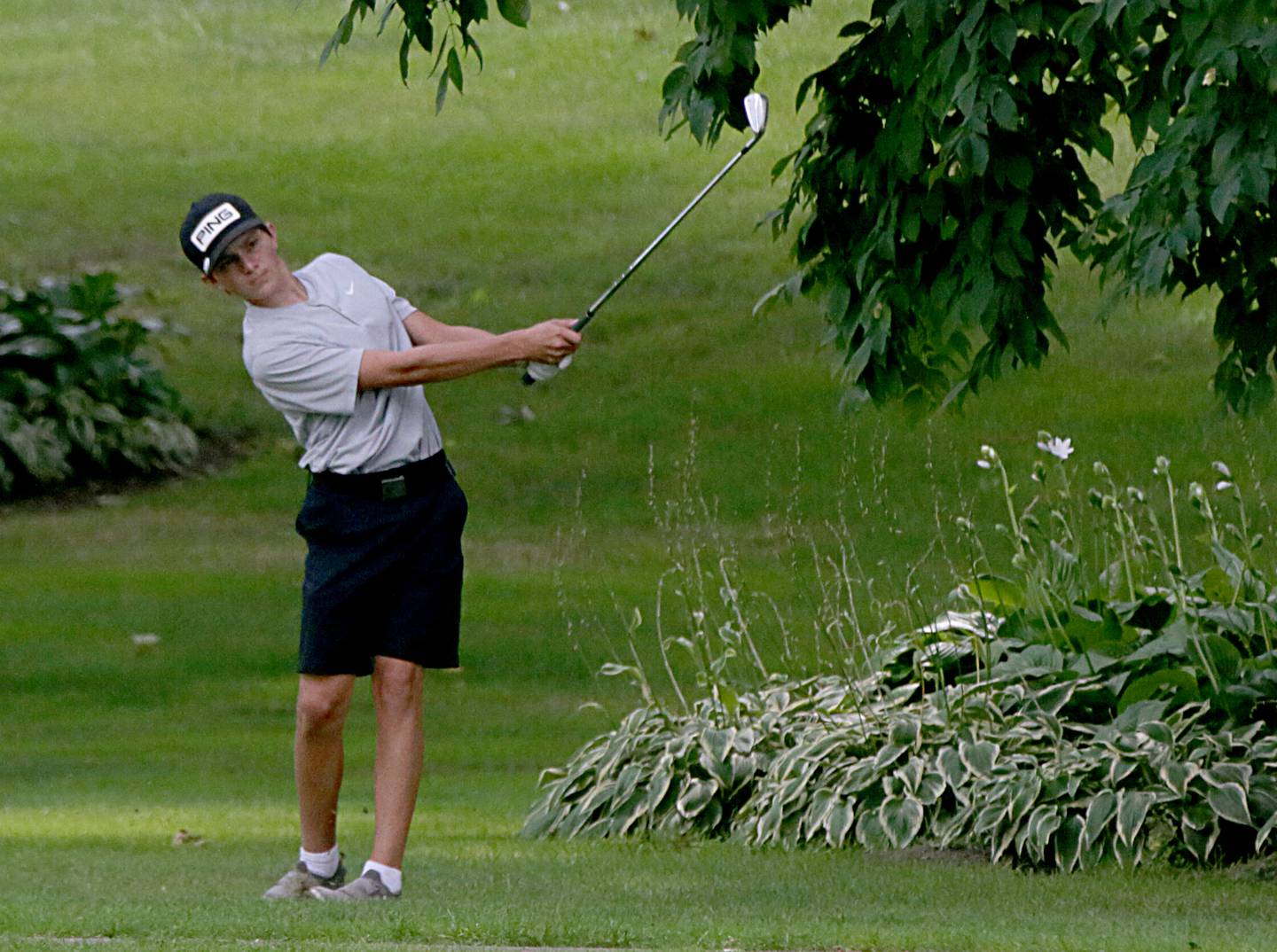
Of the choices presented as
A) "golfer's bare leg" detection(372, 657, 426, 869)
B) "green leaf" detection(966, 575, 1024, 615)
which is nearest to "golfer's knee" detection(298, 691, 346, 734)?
"golfer's bare leg" detection(372, 657, 426, 869)

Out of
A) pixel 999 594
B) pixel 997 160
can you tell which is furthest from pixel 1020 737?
pixel 997 160

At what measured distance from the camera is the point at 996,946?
17.6ft

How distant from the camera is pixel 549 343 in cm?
613

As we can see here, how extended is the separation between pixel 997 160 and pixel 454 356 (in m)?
1.77

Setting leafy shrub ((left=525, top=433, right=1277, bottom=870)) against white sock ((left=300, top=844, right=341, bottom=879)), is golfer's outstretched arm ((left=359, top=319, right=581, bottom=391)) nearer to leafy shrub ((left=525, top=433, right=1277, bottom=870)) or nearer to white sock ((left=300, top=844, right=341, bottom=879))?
white sock ((left=300, top=844, right=341, bottom=879))

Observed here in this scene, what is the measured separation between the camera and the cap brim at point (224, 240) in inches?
242

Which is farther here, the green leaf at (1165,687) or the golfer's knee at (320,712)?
the green leaf at (1165,687)

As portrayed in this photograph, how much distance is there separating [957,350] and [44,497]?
12.2m

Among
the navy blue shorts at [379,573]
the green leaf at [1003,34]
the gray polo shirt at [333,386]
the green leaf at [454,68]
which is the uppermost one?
the green leaf at [1003,34]

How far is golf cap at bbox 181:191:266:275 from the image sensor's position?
6.16 metres

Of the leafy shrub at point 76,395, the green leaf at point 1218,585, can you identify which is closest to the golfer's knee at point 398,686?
the green leaf at point 1218,585

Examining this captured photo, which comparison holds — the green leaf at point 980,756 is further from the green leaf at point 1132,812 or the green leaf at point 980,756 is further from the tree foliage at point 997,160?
the tree foliage at point 997,160

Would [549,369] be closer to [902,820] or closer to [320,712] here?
[320,712]

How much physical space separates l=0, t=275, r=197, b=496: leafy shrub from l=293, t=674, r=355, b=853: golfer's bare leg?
39.4 ft
